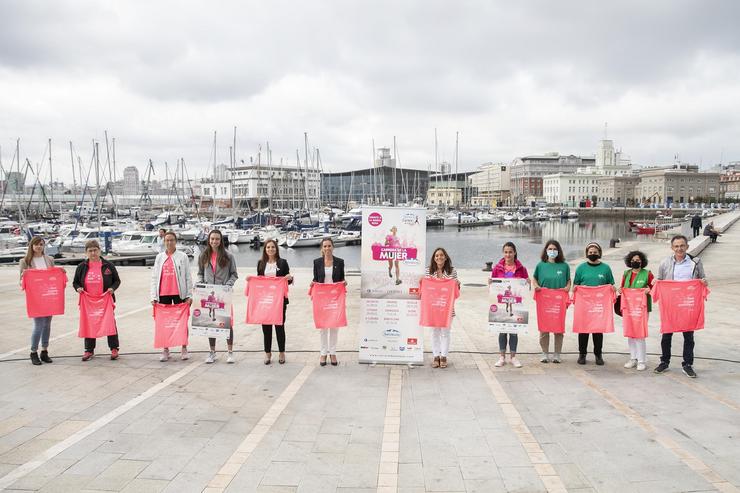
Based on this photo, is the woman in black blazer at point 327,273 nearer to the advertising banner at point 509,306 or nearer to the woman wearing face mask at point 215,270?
the woman wearing face mask at point 215,270

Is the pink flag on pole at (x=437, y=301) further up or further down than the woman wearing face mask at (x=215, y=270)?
further down

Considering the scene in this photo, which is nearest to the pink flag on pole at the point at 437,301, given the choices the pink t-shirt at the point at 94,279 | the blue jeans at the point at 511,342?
the blue jeans at the point at 511,342

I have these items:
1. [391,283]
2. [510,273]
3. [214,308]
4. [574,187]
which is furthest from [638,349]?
[574,187]

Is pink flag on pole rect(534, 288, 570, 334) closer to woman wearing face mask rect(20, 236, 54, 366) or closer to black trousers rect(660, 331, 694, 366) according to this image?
black trousers rect(660, 331, 694, 366)

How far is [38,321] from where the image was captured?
8.27 meters

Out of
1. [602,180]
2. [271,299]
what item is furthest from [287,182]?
[271,299]

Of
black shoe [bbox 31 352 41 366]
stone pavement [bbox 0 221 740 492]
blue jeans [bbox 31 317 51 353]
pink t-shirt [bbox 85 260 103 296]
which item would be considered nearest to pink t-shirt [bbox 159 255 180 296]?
pink t-shirt [bbox 85 260 103 296]

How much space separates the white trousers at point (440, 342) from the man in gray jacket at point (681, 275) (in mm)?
3061

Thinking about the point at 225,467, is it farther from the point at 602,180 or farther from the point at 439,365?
the point at 602,180

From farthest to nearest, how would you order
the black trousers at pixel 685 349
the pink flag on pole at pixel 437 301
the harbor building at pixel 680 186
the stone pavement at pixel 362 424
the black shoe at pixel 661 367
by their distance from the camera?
the harbor building at pixel 680 186, the pink flag on pole at pixel 437 301, the black shoe at pixel 661 367, the black trousers at pixel 685 349, the stone pavement at pixel 362 424

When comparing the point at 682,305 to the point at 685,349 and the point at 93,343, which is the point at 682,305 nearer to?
the point at 685,349

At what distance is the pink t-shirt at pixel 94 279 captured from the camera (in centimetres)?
850

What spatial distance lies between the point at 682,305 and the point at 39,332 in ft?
31.8

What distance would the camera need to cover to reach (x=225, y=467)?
4.99m
